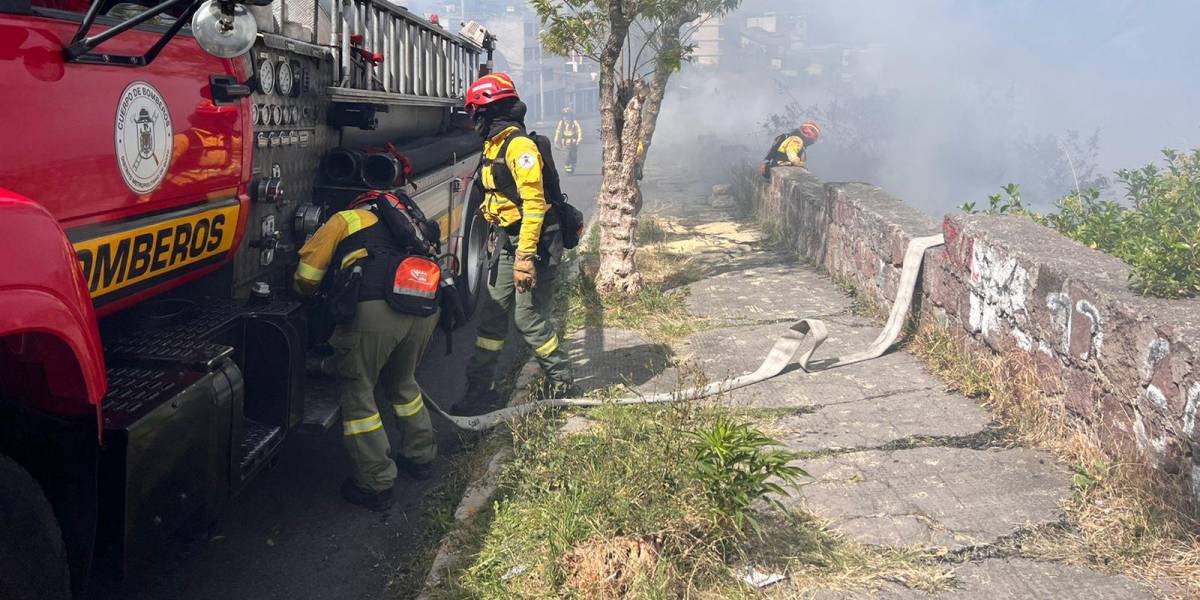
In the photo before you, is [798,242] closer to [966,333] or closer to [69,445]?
[966,333]

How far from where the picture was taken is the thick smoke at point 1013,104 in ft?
85.8

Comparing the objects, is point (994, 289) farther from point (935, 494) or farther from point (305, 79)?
point (305, 79)

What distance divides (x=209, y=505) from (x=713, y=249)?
8697mm

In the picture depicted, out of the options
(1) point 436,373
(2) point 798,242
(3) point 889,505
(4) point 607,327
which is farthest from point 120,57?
(2) point 798,242

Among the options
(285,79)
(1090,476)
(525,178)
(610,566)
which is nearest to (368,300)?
(285,79)

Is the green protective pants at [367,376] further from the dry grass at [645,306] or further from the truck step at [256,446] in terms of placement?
the dry grass at [645,306]

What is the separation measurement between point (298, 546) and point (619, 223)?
15.7 feet

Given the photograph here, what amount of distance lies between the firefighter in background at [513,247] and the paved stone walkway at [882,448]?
54 cm

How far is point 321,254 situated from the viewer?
450 centimetres

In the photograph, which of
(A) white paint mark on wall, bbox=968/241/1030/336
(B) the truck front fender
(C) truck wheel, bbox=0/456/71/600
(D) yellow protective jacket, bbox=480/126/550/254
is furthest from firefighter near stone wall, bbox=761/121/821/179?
(C) truck wheel, bbox=0/456/71/600

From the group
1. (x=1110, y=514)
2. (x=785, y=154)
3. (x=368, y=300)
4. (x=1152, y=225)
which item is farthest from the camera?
Result: (x=785, y=154)

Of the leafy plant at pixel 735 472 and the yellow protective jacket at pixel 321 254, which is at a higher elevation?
the yellow protective jacket at pixel 321 254

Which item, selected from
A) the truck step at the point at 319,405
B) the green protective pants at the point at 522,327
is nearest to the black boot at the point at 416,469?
the truck step at the point at 319,405

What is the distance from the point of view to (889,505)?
4.10 meters
